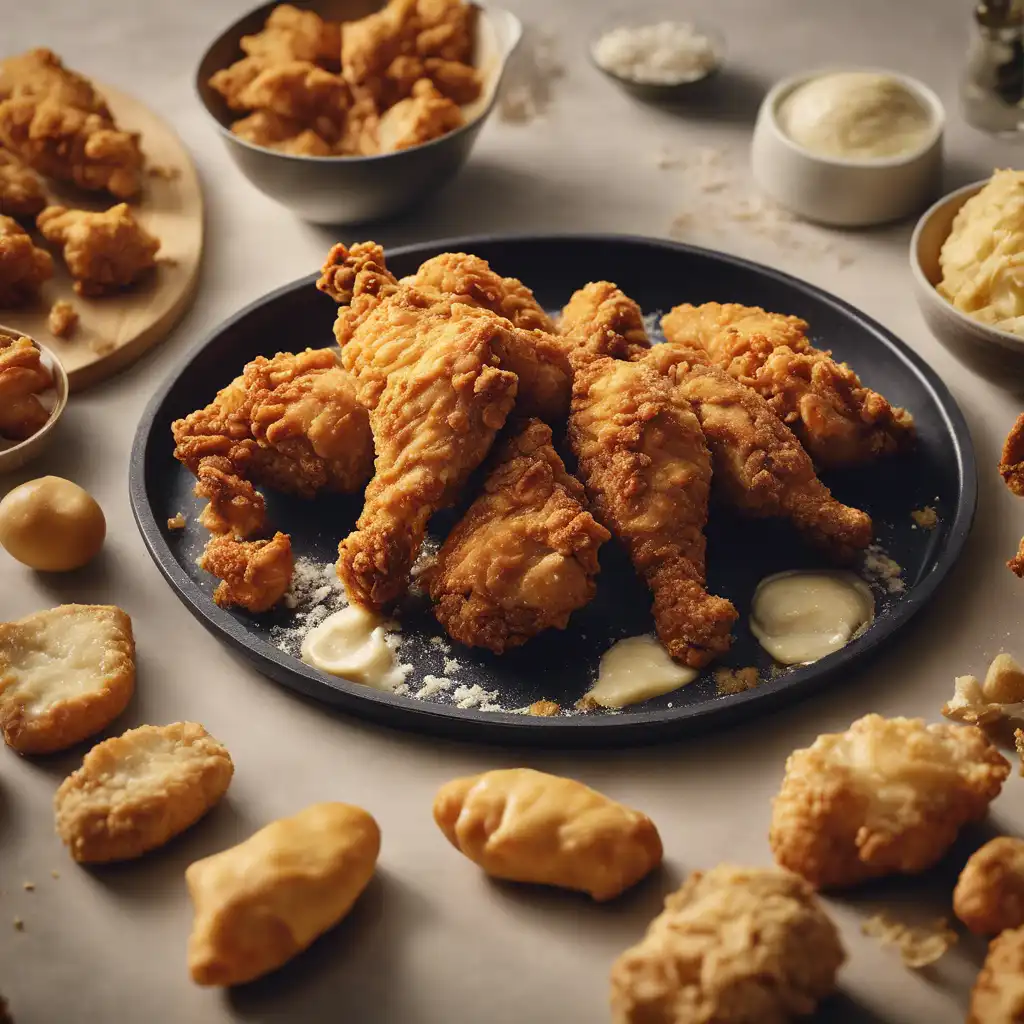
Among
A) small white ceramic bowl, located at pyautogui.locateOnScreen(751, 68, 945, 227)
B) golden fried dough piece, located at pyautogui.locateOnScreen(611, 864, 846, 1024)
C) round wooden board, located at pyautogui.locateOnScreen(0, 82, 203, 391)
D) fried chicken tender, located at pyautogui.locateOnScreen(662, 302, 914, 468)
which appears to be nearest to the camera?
golden fried dough piece, located at pyautogui.locateOnScreen(611, 864, 846, 1024)

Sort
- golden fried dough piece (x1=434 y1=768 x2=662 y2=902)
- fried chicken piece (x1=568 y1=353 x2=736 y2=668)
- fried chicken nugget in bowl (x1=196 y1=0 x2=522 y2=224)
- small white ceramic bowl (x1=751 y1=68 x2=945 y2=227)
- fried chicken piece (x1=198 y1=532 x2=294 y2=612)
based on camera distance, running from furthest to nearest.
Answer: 1. small white ceramic bowl (x1=751 y1=68 x2=945 y2=227)
2. fried chicken nugget in bowl (x1=196 y1=0 x2=522 y2=224)
3. fried chicken piece (x1=198 y1=532 x2=294 y2=612)
4. fried chicken piece (x1=568 y1=353 x2=736 y2=668)
5. golden fried dough piece (x1=434 y1=768 x2=662 y2=902)

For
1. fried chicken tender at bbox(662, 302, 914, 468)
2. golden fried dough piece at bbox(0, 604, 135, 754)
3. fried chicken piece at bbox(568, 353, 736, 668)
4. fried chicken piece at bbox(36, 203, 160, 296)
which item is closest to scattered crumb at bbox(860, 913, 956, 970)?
fried chicken piece at bbox(568, 353, 736, 668)

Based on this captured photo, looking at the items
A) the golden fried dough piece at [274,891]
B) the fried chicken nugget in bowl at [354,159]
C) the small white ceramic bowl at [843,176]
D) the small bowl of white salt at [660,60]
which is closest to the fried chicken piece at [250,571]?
the golden fried dough piece at [274,891]

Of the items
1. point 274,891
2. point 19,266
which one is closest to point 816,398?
point 274,891

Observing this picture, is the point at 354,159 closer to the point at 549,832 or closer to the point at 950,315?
the point at 950,315

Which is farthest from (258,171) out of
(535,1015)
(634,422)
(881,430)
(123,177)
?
(535,1015)

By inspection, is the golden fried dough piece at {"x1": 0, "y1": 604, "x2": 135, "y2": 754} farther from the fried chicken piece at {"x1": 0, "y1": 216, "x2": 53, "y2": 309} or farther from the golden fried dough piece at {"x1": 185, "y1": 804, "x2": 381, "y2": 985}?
the fried chicken piece at {"x1": 0, "y1": 216, "x2": 53, "y2": 309}

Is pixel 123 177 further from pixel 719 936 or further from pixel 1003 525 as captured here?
pixel 719 936
